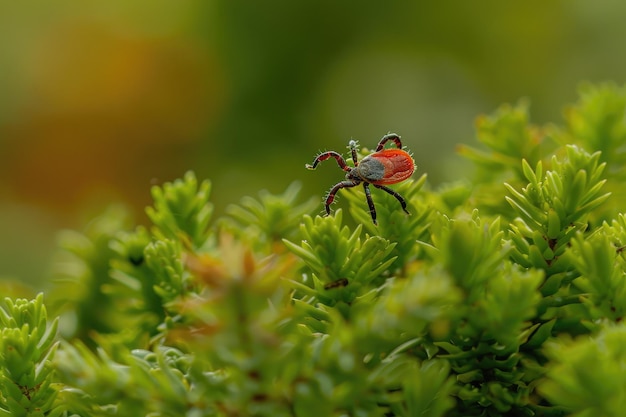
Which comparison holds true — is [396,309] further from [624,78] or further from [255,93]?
[624,78]

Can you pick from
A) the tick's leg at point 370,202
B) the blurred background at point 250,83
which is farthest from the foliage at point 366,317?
the blurred background at point 250,83

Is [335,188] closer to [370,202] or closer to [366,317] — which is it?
[370,202]

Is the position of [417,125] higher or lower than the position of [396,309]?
higher

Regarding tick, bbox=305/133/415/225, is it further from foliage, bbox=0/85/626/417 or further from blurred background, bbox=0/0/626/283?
blurred background, bbox=0/0/626/283

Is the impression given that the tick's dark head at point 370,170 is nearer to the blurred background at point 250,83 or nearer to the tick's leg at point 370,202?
the tick's leg at point 370,202

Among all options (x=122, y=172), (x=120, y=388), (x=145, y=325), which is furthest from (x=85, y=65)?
(x=120, y=388)

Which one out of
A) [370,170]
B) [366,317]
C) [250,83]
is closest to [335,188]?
[370,170]

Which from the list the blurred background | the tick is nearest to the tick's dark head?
the tick

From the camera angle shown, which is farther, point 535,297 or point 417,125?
point 417,125
